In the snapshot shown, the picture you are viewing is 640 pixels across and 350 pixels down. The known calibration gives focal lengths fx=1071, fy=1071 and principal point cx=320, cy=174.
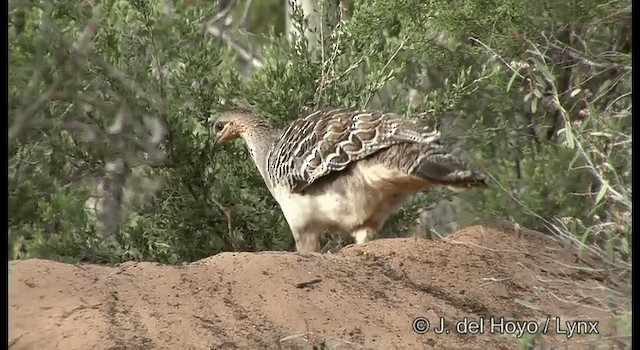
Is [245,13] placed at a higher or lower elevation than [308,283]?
higher

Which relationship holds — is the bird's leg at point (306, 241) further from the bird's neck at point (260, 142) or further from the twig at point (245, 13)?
the twig at point (245, 13)

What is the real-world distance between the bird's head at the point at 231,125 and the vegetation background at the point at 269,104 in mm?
120

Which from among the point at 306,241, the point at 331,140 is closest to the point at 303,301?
the point at 331,140

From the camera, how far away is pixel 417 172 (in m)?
6.12

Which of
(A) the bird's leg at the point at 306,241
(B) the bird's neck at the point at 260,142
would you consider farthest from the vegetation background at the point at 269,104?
(A) the bird's leg at the point at 306,241

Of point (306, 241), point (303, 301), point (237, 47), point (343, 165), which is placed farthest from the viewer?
point (237, 47)

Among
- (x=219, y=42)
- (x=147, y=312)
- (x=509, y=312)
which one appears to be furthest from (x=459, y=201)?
(x=147, y=312)

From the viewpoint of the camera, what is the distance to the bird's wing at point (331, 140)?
6.30 m

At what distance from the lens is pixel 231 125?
24.1 feet

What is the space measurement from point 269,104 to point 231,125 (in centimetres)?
36

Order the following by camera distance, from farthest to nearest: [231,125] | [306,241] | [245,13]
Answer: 1. [245,13]
2. [231,125]
3. [306,241]

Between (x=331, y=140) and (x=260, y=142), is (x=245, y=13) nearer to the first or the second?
(x=260, y=142)

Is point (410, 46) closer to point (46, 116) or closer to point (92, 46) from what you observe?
point (92, 46)

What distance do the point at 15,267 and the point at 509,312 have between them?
244cm
